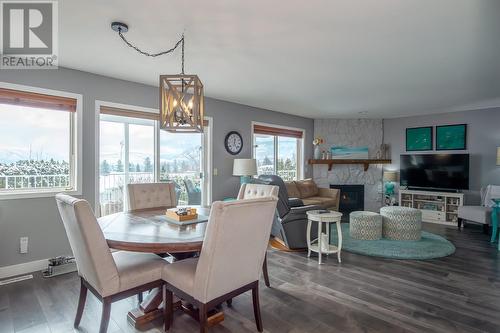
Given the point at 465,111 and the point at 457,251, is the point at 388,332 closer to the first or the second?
the point at 457,251

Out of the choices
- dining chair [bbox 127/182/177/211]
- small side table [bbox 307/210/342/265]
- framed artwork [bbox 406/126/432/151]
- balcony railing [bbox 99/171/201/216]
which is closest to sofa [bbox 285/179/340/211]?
small side table [bbox 307/210/342/265]

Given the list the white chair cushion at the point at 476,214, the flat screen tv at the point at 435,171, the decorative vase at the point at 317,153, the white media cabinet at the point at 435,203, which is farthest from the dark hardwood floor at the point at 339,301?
the decorative vase at the point at 317,153

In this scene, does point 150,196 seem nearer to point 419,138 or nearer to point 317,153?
point 317,153

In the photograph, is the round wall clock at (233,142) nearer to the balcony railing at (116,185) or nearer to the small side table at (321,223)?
the balcony railing at (116,185)

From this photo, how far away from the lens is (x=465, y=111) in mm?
5953

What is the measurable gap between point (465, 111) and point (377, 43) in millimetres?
4682

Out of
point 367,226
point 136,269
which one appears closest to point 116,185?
point 136,269

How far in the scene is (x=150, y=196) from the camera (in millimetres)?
3189

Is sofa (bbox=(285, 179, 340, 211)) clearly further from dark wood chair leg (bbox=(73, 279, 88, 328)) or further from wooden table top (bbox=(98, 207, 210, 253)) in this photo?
dark wood chair leg (bbox=(73, 279, 88, 328))

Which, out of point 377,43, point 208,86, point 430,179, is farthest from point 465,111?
point 208,86

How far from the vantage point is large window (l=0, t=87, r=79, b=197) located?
Result: 317 cm

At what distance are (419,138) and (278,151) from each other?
3.37 m

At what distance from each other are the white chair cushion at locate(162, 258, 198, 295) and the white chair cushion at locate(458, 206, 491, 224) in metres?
5.28

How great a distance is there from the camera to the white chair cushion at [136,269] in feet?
6.41
